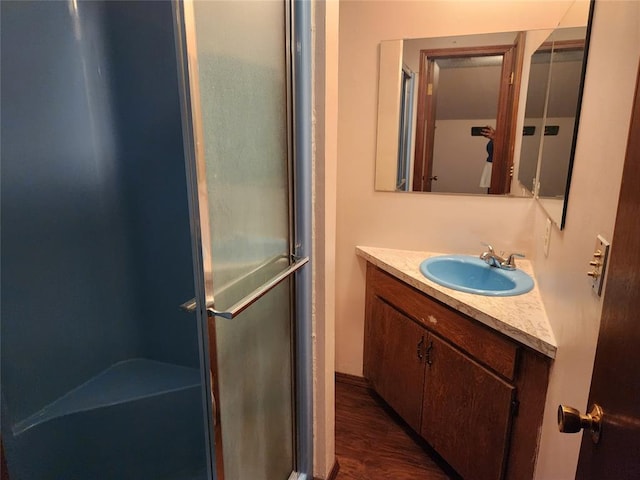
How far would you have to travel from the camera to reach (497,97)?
6.06ft

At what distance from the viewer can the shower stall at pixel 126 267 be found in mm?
1107

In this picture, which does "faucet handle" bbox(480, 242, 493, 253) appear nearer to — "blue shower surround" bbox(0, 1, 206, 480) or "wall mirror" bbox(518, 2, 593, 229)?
"wall mirror" bbox(518, 2, 593, 229)

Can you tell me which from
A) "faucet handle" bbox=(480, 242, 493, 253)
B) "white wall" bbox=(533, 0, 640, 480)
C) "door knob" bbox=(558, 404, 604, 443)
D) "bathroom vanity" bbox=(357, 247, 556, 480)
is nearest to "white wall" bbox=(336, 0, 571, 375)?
"faucet handle" bbox=(480, 242, 493, 253)

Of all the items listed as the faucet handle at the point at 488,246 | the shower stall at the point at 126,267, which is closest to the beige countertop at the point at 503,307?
the faucet handle at the point at 488,246

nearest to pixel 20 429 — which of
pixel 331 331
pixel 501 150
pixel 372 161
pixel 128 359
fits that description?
pixel 128 359

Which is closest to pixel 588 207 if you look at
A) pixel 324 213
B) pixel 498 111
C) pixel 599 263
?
pixel 599 263

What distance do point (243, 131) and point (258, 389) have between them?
791mm

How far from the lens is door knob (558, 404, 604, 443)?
2.17 ft

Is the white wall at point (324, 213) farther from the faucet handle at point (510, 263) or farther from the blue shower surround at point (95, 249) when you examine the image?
the faucet handle at point (510, 263)

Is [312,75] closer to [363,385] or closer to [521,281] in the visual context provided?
[521,281]

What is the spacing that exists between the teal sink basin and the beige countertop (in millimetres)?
72

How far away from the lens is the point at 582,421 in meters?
0.69

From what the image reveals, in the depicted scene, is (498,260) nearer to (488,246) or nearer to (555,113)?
(488,246)

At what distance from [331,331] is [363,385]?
3.26 feet
